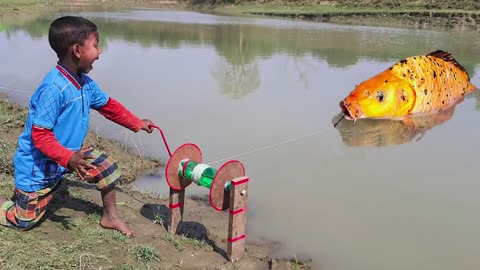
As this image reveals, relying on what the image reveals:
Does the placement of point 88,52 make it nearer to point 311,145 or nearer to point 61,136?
point 61,136

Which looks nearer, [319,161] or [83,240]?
[83,240]

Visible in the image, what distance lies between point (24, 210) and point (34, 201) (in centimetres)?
9

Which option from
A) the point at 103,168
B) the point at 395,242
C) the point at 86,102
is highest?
the point at 86,102

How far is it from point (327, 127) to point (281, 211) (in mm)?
2946

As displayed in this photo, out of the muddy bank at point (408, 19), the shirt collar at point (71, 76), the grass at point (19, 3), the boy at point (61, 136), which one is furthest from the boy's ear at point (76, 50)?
the grass at point (19, 3)

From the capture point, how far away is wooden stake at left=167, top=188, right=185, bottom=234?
12.1ft

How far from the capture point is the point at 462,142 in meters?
6.69

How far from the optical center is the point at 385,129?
7395mm

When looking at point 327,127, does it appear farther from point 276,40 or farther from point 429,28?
point 429,28

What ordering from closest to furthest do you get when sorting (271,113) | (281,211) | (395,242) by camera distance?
(395,242), (281,211), (271,113)

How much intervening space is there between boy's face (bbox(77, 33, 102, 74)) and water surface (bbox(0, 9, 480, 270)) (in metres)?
1.97

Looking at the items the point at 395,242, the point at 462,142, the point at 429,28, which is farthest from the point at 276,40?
the point at 395,242

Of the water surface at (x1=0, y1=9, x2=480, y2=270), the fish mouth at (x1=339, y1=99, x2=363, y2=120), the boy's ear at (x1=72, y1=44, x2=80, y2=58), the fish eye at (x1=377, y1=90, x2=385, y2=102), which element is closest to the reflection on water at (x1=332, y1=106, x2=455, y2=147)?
the water surface at (x1=0, y1=9, x2=480, y2=270)

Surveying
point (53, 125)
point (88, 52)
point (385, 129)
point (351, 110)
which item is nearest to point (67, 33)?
point (88, 52)
